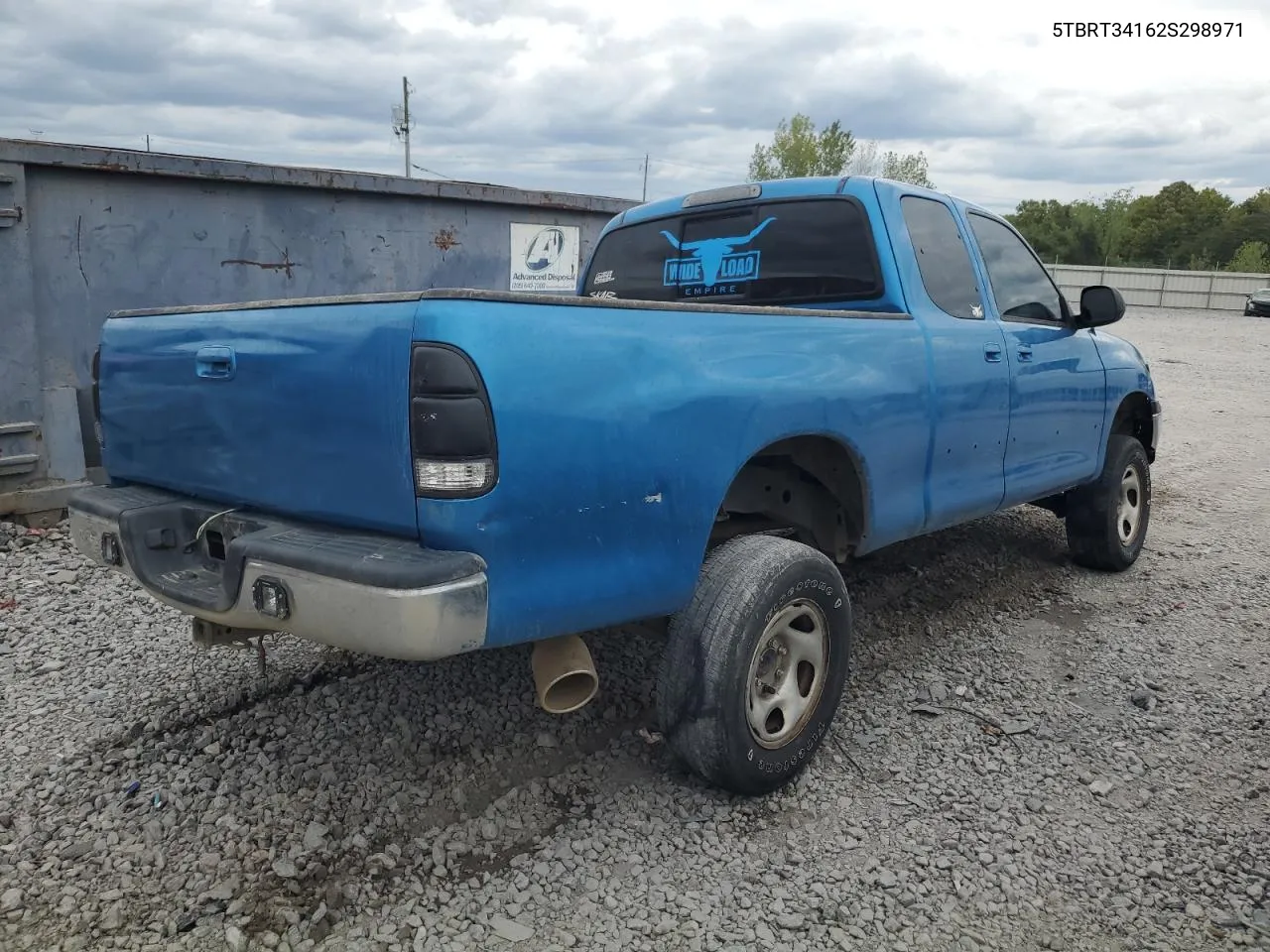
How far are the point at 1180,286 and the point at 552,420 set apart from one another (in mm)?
45724

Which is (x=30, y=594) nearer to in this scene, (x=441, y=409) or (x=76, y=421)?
(x=76, y=421)

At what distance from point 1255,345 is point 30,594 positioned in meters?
25.9

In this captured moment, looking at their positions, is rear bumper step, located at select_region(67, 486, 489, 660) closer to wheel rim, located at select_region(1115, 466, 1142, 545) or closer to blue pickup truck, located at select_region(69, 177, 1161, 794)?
blue pickup truck, located at select_region(69, 177, 1161, 794)

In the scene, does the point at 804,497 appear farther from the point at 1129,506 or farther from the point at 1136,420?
the point at 1136,420

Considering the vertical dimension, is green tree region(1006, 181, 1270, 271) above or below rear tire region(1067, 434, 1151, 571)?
above

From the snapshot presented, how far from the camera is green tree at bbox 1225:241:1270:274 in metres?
58.3

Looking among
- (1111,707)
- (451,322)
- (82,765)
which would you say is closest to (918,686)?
(1111,707)

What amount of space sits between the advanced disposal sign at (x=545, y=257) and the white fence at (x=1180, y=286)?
119 ft

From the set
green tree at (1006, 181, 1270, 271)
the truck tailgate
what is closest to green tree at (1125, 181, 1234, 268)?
green tree at (1006, 181, 1270, 271)

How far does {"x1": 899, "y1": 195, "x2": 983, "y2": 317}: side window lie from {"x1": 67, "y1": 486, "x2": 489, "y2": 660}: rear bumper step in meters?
2.56

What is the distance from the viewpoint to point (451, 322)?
2.28 meters

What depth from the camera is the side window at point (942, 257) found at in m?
4.07

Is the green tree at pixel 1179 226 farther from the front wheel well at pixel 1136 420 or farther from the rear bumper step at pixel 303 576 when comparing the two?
the rear bumper step at pixel 303 576

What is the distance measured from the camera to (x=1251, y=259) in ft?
193
